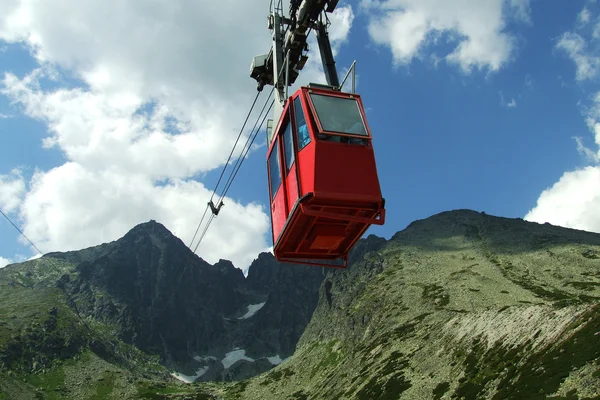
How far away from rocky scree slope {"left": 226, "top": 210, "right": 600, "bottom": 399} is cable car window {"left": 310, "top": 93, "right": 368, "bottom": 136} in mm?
28111

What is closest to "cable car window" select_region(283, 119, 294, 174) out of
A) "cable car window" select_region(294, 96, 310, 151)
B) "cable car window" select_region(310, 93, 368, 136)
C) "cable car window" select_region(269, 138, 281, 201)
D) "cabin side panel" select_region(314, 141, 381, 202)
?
"cable car window" select_region(294, 96, 310, 151)

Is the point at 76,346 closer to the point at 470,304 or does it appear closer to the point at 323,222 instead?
the point at 470,304

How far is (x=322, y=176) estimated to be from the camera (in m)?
14.7

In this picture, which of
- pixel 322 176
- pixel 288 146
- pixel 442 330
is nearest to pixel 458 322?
pixel 442 330

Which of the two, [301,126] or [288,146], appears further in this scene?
[288,146]

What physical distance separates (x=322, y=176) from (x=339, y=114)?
2705 millimetres

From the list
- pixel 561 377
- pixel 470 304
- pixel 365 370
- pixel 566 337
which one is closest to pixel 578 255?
pixel 470 304

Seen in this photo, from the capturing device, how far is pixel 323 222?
15922mm

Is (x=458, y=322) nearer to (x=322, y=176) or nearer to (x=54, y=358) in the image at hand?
(x=322, y=176)

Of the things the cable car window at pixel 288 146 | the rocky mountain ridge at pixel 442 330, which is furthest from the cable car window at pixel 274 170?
the rocky mountain ridge at pixel 442 330

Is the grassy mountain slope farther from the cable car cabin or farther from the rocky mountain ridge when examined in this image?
the cable car cabin

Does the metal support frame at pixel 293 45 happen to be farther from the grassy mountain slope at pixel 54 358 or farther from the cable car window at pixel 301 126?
the grassy mountain slope at pixel 54 358

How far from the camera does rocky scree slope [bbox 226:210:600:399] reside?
46.5 meters

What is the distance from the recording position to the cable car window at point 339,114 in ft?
51.4
